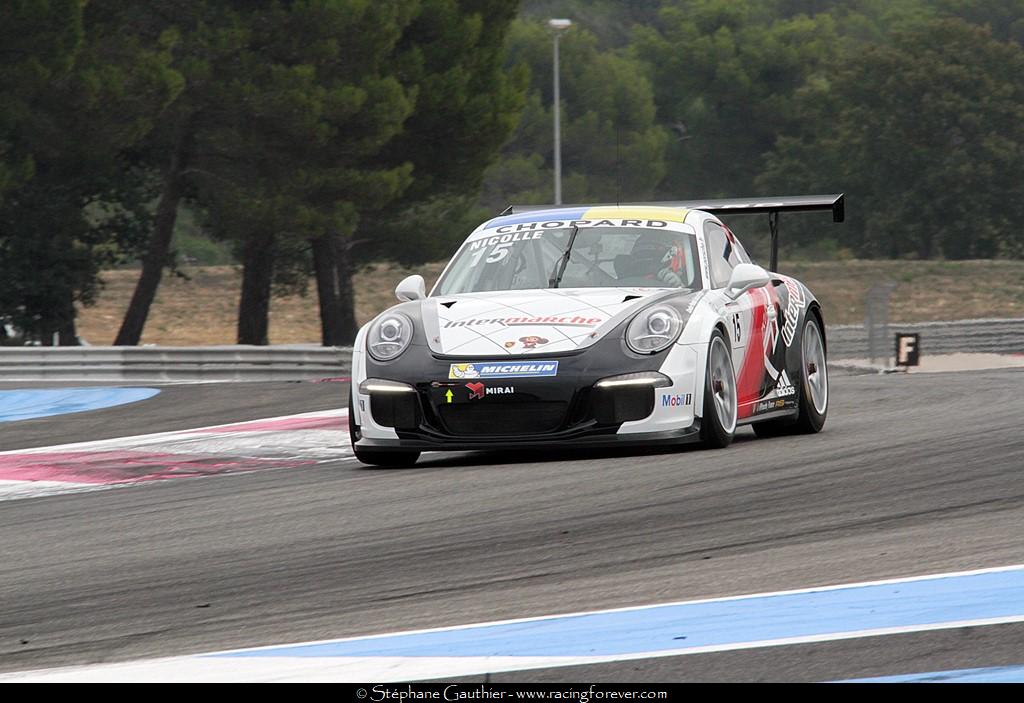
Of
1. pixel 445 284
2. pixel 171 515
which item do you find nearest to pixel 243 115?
pixel 445 284

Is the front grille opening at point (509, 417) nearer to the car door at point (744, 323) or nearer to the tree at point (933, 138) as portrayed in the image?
the car door at point (744, 323)

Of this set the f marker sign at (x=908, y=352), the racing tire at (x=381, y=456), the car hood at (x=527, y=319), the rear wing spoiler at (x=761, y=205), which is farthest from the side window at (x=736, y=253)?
the f marker sign at (x=908, y=352)

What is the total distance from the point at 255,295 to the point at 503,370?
3183cm

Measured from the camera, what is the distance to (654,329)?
881cm

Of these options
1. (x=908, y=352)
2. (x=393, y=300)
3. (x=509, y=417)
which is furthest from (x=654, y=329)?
(x=393, y=300)

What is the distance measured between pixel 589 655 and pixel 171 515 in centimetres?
370

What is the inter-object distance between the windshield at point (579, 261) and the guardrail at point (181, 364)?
41.0 feet

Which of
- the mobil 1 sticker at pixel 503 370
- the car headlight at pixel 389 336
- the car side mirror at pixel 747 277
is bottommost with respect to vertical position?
the mobil 1 sticker at pixel 503 370

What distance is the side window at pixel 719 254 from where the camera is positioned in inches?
388

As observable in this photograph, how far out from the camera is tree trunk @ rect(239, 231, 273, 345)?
1558 inches

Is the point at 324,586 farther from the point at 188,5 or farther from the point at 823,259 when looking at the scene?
the point at 823,259

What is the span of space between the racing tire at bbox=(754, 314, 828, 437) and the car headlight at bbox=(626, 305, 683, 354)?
5.93 ft

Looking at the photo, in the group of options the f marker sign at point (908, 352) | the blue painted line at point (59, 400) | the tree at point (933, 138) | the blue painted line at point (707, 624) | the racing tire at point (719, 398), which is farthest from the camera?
the tree at point (933, 138)

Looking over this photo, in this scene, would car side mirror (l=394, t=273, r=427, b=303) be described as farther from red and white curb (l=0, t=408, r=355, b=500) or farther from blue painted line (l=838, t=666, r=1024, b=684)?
blue painted line (l=838, t=666, r=1024, b=684)
